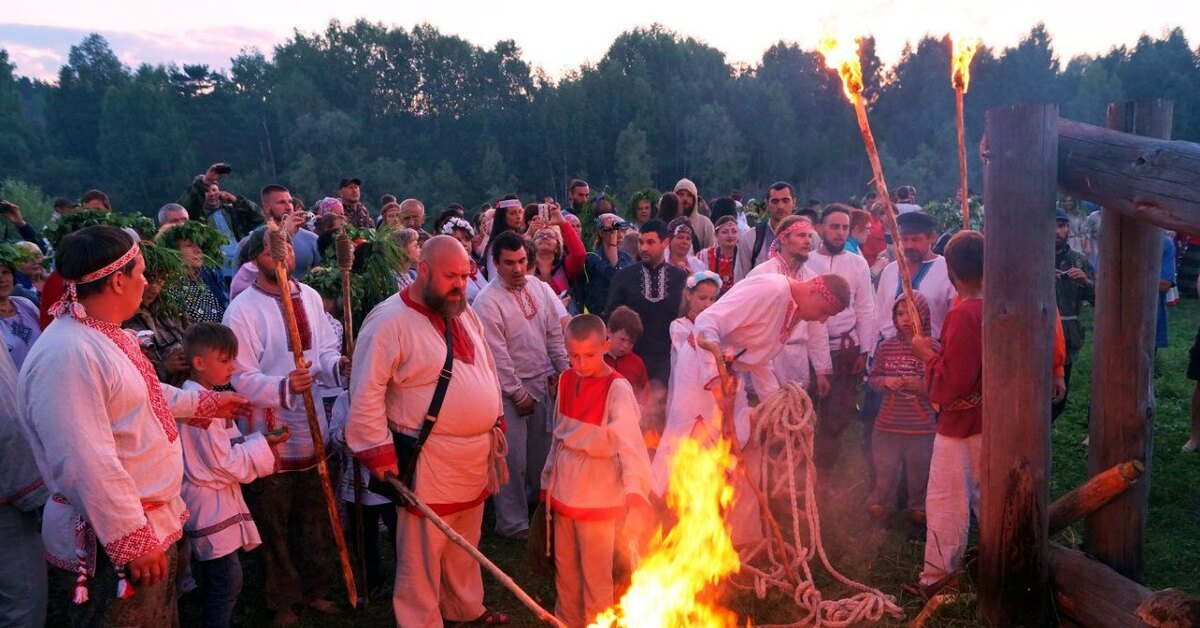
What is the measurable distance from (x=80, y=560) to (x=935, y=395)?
430 centimetres

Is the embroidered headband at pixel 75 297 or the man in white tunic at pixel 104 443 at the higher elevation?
the embroidered headband at pixel 75 297

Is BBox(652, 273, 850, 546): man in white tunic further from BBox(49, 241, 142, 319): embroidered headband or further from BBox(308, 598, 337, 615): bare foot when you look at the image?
BBox(49, 241, 142, 319): embroidered headband

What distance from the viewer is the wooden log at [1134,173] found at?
10.1 ft

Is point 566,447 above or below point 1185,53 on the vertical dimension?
below

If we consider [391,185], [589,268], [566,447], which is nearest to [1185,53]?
[391,185]

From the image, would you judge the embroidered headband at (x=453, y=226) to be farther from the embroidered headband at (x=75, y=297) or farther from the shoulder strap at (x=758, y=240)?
the embroidered headband at (x=75, y=297)

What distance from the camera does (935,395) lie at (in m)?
4.38

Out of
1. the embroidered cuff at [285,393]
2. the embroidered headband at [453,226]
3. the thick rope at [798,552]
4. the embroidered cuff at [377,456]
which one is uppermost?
the embroidered headband at [453,226]

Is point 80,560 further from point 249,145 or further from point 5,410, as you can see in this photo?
point 249,145

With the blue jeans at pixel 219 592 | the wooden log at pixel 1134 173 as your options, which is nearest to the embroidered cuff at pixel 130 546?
the blue jeans at pixel 219 592

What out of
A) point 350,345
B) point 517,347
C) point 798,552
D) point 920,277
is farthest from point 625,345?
point 920,277

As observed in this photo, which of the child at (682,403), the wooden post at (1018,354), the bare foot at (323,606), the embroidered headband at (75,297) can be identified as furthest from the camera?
the child at (682,403)

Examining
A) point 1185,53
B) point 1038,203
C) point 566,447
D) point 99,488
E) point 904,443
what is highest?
point 1185,53

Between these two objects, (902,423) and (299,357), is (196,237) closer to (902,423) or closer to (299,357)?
(299,357)
